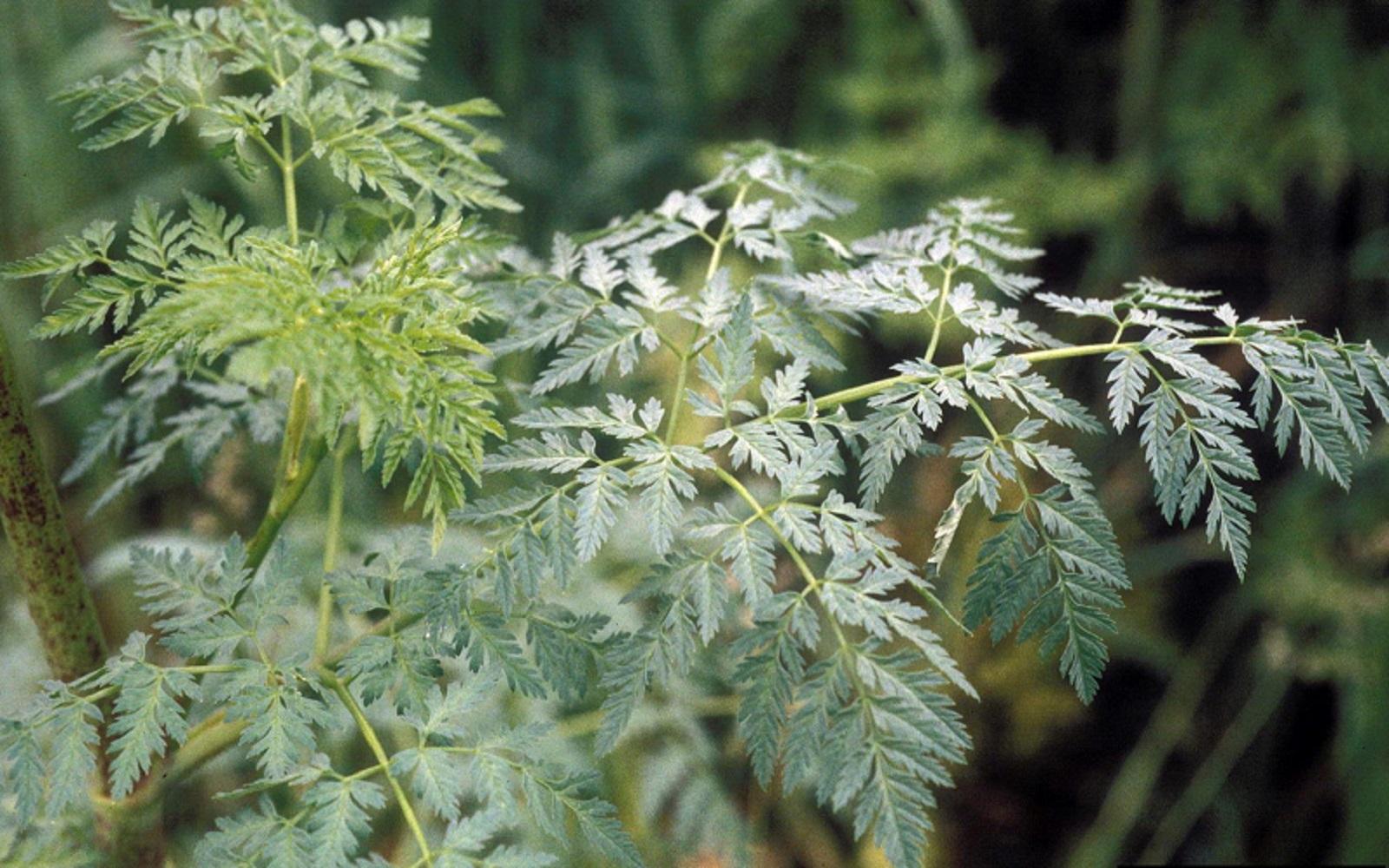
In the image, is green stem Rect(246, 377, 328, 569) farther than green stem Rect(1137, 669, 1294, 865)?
No

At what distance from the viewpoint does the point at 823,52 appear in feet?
7.75

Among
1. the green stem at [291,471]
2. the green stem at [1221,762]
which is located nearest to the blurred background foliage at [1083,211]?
the green stem at [1221,762]

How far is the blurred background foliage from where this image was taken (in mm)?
1918

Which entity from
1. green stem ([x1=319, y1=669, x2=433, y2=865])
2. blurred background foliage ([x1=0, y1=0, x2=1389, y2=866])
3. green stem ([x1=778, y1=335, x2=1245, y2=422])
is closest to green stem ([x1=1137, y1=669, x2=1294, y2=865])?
blurred background foliage ([x1=0, y1=0, x2=1389, y2=866])

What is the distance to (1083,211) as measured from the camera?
2.04 m

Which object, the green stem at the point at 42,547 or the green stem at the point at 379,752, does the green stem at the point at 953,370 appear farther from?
the green stem at the point at 42,547

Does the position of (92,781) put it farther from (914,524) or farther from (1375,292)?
(1375,292)

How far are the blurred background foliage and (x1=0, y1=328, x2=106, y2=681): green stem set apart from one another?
44.1 inches

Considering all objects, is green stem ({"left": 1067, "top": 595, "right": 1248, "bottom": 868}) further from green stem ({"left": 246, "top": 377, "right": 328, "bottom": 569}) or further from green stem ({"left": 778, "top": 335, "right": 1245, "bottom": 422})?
green stem ({"left": 246, "top": 377, "right": 328, "bottom": 569})

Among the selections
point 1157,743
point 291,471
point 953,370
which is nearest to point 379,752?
point 291,471

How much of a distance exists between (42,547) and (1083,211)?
170 cm

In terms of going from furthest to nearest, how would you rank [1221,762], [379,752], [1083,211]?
[1083,211] → [1221,762] → [379,752]

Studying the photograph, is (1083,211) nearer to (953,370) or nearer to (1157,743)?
(1157,743)

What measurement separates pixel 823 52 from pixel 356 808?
6.52 feet
